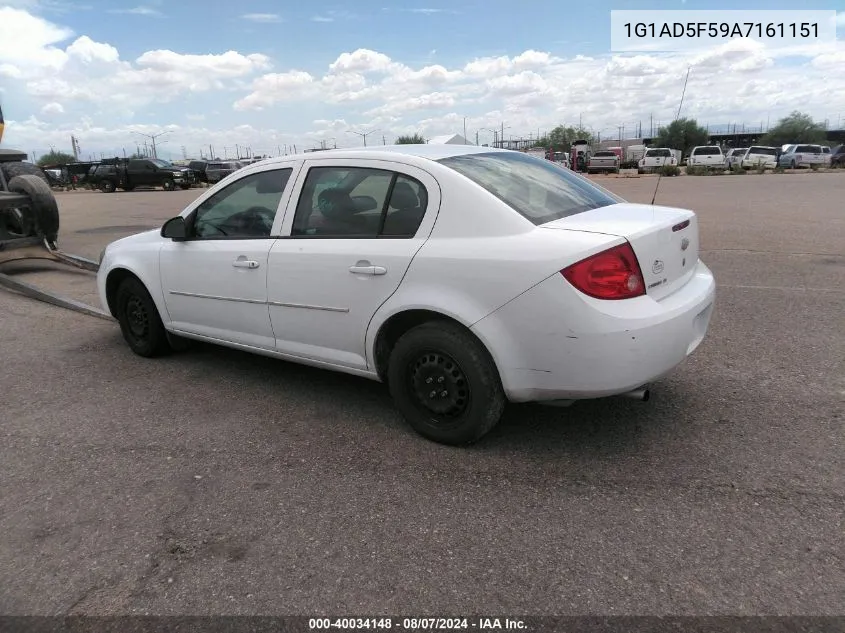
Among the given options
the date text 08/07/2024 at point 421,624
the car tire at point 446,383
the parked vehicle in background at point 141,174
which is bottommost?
the date text 08/07/2024 at point 421,624

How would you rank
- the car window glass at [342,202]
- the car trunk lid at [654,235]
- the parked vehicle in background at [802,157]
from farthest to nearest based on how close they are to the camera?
1. the parked vehicle in background at [802,157]
2. the car window glass at [342,202]
3. the car trunk lid at [654,235]

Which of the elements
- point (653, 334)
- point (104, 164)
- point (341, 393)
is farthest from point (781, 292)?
point (104, 164)

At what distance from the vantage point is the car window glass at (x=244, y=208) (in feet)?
13.7

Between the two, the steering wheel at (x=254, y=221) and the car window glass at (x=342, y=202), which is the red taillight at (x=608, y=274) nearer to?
the car window glass at (x=342, y=202)

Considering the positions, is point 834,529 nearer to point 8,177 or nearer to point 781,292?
point 781,292

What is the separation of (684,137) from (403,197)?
87179mm

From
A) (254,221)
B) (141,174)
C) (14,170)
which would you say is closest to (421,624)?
(254,221)

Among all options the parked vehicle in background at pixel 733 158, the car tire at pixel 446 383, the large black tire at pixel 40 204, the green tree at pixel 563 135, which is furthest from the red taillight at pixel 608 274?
the green tree at pixel 563 135

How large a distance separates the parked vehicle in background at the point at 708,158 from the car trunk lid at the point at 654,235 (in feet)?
130

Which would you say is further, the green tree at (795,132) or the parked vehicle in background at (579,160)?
the green tree at (795,132)

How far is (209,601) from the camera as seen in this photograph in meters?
2.37

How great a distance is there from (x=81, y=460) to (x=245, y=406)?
1002 mm

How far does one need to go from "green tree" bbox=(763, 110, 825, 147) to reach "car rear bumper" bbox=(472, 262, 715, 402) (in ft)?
312

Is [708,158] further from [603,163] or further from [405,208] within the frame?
[405,208]
